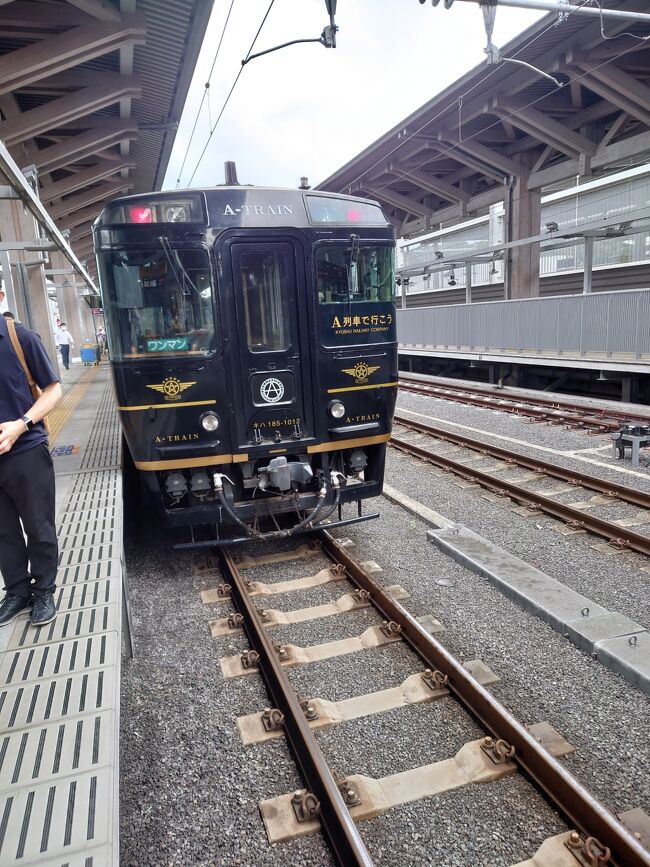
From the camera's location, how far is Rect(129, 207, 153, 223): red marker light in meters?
4.73

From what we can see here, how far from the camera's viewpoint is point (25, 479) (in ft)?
10.5

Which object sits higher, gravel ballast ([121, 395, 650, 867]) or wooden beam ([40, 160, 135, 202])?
wooden beam ([40, 160, 135, 202])

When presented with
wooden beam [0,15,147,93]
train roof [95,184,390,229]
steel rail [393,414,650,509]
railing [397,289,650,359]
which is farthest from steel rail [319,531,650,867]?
railing [397,289,650,359]

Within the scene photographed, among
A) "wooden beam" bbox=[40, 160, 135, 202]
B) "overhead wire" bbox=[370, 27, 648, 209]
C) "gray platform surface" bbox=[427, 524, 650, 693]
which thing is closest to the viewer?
"gray platform surface" bbox=[427, 524, 650, 693]

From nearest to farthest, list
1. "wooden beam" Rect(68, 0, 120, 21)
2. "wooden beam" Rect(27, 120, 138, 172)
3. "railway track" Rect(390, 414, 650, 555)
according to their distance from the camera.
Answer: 1. "railway track" Rect(390, 414, 650, 555)
2. "wooden beam" Rect(68, 0, 120, 21)
3. "wooden beam" Rect(27, 120, 138, 172)

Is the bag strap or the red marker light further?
the red marker light

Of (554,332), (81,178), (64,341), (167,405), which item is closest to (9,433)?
(167,405)

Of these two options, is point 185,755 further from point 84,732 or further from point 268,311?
point 268,311

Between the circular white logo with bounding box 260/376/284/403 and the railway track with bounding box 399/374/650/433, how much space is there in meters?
6.97

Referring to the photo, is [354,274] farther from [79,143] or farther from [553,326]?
[79,143]

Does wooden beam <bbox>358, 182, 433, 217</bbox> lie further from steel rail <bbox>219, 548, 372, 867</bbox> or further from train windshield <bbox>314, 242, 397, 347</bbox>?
steel rail <bbox>219, 548, 372, 867</bbox>

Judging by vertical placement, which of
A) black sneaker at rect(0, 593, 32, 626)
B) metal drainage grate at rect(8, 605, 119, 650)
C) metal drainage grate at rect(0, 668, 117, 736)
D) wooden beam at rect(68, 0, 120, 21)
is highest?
wooden beam at rect(68, 0, 120, 21)

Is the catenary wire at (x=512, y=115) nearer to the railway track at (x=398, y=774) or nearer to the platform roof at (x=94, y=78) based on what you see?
the platform roof at (x=94, y=78)

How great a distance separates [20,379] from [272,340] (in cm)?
247
